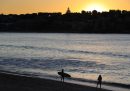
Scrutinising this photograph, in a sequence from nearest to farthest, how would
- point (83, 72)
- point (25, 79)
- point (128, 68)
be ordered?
1. point (25, 79)
2. point (83, 72)
3. point (128, 68)

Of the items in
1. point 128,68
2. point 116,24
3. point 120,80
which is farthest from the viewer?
point 116,24

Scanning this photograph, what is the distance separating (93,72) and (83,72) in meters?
0.92

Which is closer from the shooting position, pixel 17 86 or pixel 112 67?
pixel 17 86

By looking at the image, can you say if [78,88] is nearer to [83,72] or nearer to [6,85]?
[6,85]

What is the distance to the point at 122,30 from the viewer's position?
193250 millimetres

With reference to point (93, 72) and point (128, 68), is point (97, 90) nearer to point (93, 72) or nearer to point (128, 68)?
point (93, 72)

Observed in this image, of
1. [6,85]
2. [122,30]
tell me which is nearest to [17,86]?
[6,85]

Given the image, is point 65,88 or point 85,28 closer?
point 65,88

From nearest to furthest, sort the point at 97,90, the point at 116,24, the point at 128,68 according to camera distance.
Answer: the point at 97,90 < the point at 128,68 < the point at 116,24

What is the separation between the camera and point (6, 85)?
89.7 ft

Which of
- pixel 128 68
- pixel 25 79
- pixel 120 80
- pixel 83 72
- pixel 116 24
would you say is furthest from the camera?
pixel 116 24

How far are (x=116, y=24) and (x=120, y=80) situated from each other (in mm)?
145063

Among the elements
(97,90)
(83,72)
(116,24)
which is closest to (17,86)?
(97,90)

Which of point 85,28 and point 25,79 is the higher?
point 85,28
